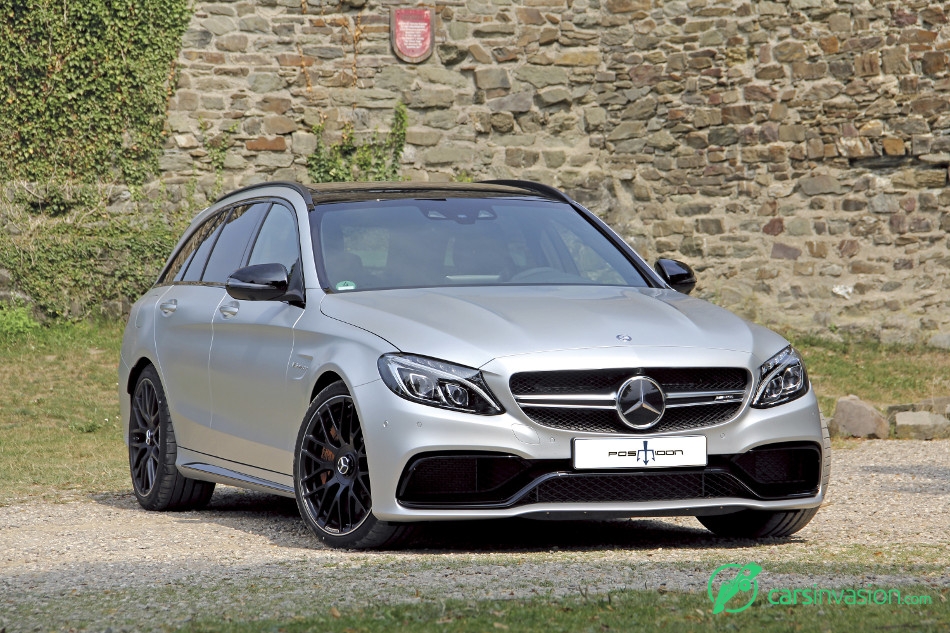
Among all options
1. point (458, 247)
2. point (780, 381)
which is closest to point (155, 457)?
point (458, 247)

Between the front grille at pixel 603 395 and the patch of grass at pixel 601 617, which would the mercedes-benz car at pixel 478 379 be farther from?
the patch of grass at pixel 601 617

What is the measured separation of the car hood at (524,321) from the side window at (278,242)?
612 mm

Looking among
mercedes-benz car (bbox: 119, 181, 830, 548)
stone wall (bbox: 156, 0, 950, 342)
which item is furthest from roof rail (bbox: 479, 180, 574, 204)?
stone wall (bbox: 156, 0, 950, 342)

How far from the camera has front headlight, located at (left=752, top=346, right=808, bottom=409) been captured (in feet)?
19.3

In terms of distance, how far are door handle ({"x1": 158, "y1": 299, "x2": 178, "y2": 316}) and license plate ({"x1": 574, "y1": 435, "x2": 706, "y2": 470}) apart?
10.6 ft

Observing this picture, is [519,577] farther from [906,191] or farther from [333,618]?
[906,191]

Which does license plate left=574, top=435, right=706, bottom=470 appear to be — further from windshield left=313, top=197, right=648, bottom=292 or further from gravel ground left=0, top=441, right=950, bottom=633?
windshield left=313, top=197, right=648, bottom=292

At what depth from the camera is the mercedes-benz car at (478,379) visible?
5.55m

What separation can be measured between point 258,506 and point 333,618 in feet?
13.5

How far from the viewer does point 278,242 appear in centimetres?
713

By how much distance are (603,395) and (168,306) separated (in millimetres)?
3352

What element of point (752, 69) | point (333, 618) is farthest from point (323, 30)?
point (333, 618)

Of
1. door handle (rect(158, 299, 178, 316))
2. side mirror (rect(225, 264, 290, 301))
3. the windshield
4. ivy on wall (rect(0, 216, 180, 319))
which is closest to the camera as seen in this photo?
side mirror (rect(225, 264, 290, 301))

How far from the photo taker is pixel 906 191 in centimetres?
1680
